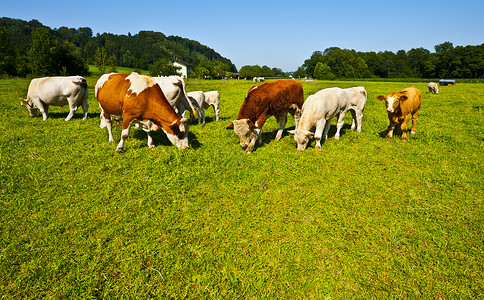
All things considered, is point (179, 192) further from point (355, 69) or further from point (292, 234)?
point (355, 69)

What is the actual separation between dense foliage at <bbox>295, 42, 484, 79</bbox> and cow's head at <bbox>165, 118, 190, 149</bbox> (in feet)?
386

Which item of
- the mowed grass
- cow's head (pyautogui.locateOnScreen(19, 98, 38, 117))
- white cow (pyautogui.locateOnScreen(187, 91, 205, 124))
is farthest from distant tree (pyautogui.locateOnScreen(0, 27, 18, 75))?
the mowed grass

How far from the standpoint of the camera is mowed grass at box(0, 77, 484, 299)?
3189mm

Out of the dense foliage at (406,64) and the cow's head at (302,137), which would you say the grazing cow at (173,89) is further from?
the dense foliage at (406,64)

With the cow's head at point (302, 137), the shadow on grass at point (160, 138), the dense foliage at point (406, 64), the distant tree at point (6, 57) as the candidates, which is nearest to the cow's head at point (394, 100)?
the cow's head at point (302, 137)

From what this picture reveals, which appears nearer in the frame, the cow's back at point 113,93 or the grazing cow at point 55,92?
the cow's back at point 113,93

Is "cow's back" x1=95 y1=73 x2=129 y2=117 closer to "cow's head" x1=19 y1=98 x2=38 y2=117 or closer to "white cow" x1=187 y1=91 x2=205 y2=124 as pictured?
"white cow" x1=187 y1=91 x2=205 y2=124

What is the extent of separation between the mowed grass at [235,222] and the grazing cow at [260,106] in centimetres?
66

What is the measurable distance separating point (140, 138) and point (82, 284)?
6.24 metres

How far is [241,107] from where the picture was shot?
26.1 feet

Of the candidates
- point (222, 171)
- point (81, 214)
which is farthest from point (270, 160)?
point (81, 214)

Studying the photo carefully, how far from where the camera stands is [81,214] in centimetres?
440

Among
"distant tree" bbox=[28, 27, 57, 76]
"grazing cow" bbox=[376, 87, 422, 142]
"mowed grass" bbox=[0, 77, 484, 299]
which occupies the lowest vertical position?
"mowed grass" bbox=[0, 77, 484, 299]

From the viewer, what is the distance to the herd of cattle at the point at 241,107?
273 inches
